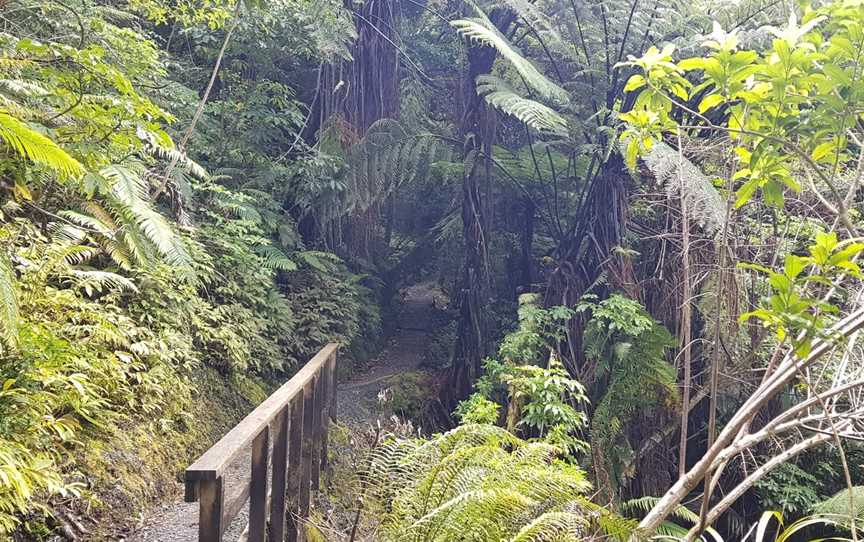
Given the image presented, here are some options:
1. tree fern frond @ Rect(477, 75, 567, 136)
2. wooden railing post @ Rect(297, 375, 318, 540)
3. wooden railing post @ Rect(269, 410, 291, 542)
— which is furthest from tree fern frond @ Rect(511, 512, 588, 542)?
tree fern frond @ Rect(477, 75, 567, 136)

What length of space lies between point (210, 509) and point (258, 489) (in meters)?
0.39

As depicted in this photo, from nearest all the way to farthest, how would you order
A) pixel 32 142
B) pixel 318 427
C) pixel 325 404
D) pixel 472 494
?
pixel 32 142, pixel 472 494, pixel 318 427, pixel 325 404

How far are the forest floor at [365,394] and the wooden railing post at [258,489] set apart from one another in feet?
0.72

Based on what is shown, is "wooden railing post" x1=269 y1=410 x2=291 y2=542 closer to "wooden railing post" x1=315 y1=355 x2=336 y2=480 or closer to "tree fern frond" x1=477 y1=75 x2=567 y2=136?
"wooden railing post" x1=315 y1=355 x2=336 y2=480

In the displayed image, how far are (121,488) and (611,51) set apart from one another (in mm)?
5485

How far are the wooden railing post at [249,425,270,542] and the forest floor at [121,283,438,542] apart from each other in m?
0.22

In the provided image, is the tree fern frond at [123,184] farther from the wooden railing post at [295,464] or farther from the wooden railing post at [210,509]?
the wooden railing post at [210,509]

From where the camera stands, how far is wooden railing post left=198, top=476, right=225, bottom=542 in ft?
5.20

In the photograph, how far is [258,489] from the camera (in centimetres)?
198

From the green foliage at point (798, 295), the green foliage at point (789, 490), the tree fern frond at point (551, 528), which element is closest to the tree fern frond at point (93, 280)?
the tree fern frond at point (551, 528)

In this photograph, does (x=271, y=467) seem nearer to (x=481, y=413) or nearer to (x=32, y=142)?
(x=32, y=142)

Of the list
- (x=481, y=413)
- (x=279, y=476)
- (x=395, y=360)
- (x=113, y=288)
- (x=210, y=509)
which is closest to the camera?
(x=210, y=509)

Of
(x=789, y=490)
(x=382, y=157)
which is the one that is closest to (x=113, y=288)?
(x=382, y=157)

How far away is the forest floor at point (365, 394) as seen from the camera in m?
2.71
